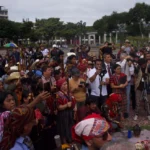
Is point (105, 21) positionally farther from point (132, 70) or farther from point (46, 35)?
point (132, 70)

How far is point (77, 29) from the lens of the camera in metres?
69.7

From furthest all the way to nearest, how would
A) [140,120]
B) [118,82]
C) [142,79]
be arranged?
[142,79] < [140,120] < [118,82]

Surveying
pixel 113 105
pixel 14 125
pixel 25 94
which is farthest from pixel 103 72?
pixel 14 125

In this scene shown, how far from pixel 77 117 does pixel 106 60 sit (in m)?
2.35

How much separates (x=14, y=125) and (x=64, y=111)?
9.55ft

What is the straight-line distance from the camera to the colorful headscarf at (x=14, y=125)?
8.43 feet

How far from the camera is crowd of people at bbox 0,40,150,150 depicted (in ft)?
8.43

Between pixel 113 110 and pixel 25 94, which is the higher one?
pixel 25 94

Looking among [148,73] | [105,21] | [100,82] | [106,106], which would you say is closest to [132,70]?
[148,73]

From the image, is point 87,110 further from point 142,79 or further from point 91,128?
point 91,128

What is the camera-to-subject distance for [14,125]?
8.43ft

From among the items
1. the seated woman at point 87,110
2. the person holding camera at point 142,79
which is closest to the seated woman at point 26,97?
the seated woman at point 87,110

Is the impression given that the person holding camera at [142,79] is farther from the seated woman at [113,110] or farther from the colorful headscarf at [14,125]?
the colorful headscarf at [14,125]

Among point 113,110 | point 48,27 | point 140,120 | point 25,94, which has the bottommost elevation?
point 140,120
